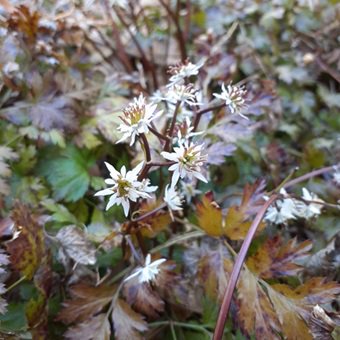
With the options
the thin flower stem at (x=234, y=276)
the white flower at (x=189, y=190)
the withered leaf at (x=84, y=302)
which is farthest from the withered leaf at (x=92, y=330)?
the white flower at (x=189, y=190)

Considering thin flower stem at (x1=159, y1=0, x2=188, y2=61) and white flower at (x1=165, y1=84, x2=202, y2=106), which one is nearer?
white flower at (x1=165, y1=84, x2=202, y2=106)

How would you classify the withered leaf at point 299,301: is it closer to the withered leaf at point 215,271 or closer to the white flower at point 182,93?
the withered leaf at point 215,271

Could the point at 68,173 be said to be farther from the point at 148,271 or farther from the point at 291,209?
the point at 291,209

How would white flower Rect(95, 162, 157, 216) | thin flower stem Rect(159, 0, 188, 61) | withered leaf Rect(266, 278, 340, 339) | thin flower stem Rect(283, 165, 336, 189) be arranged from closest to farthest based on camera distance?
1. white flower Rect(95, 162, 157, 216)
2. withered leaf Rect(266, 278, 340, 339)
3. thin flower stem Rect(283, 165, 336, 189)
4. thin flower stem Rect(159, 0, 188, 61)

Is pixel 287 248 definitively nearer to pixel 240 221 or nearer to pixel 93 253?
pixel 240 221

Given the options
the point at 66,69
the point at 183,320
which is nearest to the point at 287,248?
the point at 183,320

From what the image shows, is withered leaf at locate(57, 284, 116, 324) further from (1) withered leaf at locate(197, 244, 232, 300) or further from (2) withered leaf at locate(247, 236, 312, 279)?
(2) withered leaf at locate(247, 236, 312, 279)

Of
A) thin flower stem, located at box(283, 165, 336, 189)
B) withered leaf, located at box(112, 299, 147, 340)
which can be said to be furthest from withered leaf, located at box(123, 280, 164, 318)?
thin flower stem, located at box(283, 165, 336, 189)
